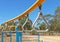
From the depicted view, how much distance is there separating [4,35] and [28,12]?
6.57m

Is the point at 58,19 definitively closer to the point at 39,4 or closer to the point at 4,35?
the point at 4,35

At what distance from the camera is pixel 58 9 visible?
62.8 metres

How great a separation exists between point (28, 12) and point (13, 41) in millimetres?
6532

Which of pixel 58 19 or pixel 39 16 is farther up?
pixel 58 19

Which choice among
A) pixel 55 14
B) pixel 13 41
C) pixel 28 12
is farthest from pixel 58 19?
Answer: pixel 28 12

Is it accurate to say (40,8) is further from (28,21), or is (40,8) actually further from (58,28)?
(58,28)

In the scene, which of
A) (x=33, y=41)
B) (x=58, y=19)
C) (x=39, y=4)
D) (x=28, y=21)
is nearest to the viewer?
(x=39, y=4)

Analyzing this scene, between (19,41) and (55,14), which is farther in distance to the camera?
(55,14)

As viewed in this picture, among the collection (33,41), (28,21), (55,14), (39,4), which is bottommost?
(33,41)

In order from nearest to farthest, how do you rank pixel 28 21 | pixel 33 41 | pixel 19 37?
1. pixel 28 21
2. pixel 19 37
3. pixel 33 41

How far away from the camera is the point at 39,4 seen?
1023 centimetres

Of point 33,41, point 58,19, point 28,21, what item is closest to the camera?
point 28,21

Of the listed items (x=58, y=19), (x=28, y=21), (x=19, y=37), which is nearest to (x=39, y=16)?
(x=28, y=21)

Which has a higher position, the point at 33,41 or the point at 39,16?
the point at 39,16
